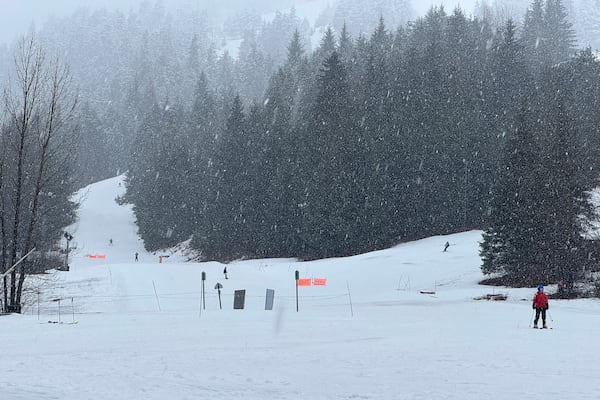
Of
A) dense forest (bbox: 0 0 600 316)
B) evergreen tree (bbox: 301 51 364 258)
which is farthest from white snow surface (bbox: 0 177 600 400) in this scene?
evergreen tree (bbox: 301 51 364 258)

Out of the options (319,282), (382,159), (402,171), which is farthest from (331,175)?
(319,282)

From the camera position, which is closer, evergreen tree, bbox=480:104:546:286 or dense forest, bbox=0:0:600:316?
evergreen tree, bbox=480:104:546:286

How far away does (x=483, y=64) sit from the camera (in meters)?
67.5

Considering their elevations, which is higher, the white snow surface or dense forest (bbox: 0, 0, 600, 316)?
dense forest (bbox: 0, 0, 600, 316)

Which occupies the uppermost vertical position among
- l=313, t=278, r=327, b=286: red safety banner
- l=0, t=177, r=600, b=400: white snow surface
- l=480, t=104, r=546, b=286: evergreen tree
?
l=480, t=104, r=546, b=286: evergreen tree

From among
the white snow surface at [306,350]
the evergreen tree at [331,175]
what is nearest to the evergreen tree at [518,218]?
the white snow surface at [306,350]

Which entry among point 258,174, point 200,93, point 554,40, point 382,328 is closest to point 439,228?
point 258,174

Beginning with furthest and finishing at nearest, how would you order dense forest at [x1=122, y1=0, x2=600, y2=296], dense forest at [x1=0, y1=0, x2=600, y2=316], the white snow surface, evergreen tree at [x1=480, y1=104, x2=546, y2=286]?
dense forest at [x1=122, y1=0, x2=600, y2=296] < dense forest at [x1=0, y1=0, x2=600, y2=316] < evergreen tree at [x1=480, y1=104, x2=546, y2=286] < the white snow surface

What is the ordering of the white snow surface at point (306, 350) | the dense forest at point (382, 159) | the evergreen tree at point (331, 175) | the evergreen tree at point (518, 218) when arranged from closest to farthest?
the white snow surface at point (306, 350) < the evergreen tree at point (518, 218) < the evergreen tree at point (331, 175) < the dense forest at point (382, 159)

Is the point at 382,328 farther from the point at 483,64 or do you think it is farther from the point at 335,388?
the point at 483,64

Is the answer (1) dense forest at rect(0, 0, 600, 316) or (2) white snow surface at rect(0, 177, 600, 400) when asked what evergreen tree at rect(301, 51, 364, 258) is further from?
(2) white snow surface at rect(0, 177, 600, 400)

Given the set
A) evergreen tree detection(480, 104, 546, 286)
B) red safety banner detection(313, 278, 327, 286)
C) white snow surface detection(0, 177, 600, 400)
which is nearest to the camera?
white snow surface detection(0, 177, 600, 400)

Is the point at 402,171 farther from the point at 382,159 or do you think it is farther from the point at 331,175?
the point at 331,175

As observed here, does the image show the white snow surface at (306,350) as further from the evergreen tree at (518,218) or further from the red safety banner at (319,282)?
the evergreen tree at (518,218)
